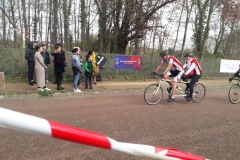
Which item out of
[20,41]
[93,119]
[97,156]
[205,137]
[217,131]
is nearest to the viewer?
[97,156]

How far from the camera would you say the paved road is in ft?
11.2

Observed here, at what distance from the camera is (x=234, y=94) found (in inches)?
324

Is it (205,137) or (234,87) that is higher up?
(234,87)

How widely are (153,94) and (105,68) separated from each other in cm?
576

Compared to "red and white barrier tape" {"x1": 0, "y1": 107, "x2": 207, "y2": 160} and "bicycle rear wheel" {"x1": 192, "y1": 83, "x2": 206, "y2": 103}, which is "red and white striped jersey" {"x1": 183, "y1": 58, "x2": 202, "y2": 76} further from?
"red and white barrier tape" {"x1": 0, "y1": 107, "x2": 207, "y2": 160}

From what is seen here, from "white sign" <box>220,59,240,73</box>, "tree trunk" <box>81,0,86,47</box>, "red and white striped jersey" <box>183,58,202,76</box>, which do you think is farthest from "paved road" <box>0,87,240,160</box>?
"tree trunk" <box>81,0,86,47</box>

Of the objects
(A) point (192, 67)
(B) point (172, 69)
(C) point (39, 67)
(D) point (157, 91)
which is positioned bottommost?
(D) point (157, 91)

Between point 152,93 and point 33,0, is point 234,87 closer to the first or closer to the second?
point 152,93

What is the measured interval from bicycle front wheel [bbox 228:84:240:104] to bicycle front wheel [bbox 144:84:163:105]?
3106 mm

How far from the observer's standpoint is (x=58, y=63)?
27.8ft

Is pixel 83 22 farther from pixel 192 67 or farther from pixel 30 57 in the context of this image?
pixel 192 67

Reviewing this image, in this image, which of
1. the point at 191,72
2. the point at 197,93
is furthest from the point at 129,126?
the point at 197,93

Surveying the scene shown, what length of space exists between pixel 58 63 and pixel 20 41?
44.5 feet

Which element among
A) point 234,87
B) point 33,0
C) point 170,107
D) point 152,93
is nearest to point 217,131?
point 170,107
